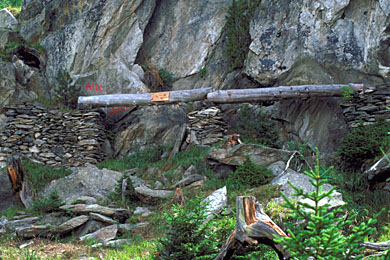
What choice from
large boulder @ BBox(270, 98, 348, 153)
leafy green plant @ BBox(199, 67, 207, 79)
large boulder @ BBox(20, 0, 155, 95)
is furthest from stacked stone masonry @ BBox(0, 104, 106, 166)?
large boulder @ BBox(270, 98, 348, 153)

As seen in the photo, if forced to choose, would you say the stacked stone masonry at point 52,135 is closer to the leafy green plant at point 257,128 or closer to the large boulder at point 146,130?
the large boulder at point 146,130

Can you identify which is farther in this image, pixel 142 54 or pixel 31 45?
pixel 142 54

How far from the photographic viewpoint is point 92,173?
950 centimetres

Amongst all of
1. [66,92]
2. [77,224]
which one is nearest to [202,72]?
[66,92]

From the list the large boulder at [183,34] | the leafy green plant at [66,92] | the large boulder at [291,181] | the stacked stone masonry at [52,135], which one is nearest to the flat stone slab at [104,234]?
the large boulder at [291,181]

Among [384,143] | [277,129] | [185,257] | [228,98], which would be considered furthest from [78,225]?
[277,129]

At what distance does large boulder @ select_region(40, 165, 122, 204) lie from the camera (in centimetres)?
870

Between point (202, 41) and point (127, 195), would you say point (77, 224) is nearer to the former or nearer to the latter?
point (127, 195)

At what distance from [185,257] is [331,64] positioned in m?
10.7

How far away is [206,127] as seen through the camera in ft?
38.5

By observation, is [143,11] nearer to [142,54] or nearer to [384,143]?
[142,54]

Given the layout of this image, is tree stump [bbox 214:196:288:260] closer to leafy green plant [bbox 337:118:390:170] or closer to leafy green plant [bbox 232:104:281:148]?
leafy green plant [bbox 337:118:390:170]

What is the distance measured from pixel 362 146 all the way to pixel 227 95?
5.17m

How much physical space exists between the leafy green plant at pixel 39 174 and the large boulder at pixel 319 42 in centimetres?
804
